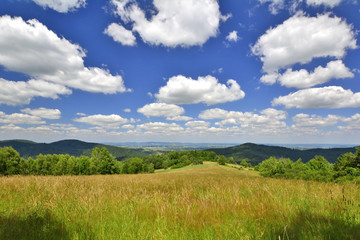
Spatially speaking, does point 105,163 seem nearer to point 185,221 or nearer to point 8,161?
point 8,161

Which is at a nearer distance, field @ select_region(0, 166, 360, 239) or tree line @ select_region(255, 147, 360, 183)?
field @ select_region(0, 166, 360, 239)

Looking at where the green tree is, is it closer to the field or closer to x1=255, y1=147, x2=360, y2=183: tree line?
x1=255, y1=147, x2=360, y2=183: tree line

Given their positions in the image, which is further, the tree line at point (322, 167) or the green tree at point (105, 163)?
the green tree at point (105, 163)

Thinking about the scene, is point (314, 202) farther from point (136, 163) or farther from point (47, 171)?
point (136, 163)

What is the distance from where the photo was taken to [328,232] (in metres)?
2.22

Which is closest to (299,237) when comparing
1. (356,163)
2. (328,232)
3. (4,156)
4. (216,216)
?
(328,232)

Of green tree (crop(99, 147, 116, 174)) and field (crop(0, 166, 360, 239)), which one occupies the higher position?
field (crop(0, 166, 360, 239))

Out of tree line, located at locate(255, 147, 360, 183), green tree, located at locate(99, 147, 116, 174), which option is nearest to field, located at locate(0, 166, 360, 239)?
tree line, located at locate(255, 147, 360, 183)

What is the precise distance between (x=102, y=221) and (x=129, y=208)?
2.30 ft

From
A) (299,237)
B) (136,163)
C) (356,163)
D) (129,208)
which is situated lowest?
(136,163)

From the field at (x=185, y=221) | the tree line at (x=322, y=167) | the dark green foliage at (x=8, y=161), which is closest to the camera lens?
the field at (x=185, y=221)

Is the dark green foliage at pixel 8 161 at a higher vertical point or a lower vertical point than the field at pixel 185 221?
lower

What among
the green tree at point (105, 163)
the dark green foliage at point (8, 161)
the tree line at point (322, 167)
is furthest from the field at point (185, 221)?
the green tree at point (105, 163)

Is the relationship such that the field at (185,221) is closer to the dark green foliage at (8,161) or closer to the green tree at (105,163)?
the dark green foliage at (8,161)
